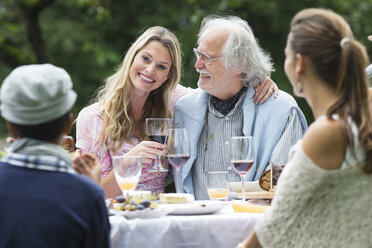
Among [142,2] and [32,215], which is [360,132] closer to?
[32,215]

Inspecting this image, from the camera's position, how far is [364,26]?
37.4 feet

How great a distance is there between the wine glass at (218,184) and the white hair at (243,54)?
1241 millimetres

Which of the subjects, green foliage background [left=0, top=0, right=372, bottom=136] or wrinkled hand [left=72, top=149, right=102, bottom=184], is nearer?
wrinkled hand [left=72, top=149, right=102, bottom=184]

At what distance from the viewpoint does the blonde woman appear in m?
4.01

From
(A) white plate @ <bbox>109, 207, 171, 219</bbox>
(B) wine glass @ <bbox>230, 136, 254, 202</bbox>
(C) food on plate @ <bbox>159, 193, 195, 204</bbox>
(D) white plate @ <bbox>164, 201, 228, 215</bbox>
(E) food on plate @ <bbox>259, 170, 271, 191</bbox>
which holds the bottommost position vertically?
(C) food on plate @ <bbox>159, 193, 195, 204</bbox>

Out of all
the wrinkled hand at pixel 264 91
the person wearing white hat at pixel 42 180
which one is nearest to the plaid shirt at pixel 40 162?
the person wearing white hat at pixel 42 180

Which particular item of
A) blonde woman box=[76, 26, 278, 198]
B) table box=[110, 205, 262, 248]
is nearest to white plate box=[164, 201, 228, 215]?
table box=[110, 205, 262, 248]

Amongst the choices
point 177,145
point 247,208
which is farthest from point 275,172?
point 177,145

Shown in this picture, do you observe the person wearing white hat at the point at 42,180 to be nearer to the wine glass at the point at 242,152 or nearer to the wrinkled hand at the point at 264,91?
the wine glass at the point at 242,152

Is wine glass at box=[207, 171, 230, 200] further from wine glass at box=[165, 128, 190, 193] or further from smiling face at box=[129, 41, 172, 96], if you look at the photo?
smiling face at box=[129, 41, 172, 96]

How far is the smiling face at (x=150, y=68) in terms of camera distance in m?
4.14

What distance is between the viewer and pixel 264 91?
413 cm

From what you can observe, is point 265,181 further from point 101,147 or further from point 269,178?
point 101,147

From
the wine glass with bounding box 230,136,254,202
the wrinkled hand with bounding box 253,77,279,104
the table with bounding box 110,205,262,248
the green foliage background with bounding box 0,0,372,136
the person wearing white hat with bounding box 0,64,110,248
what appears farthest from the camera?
the green foliage background with bounding box 0,0,372,136
